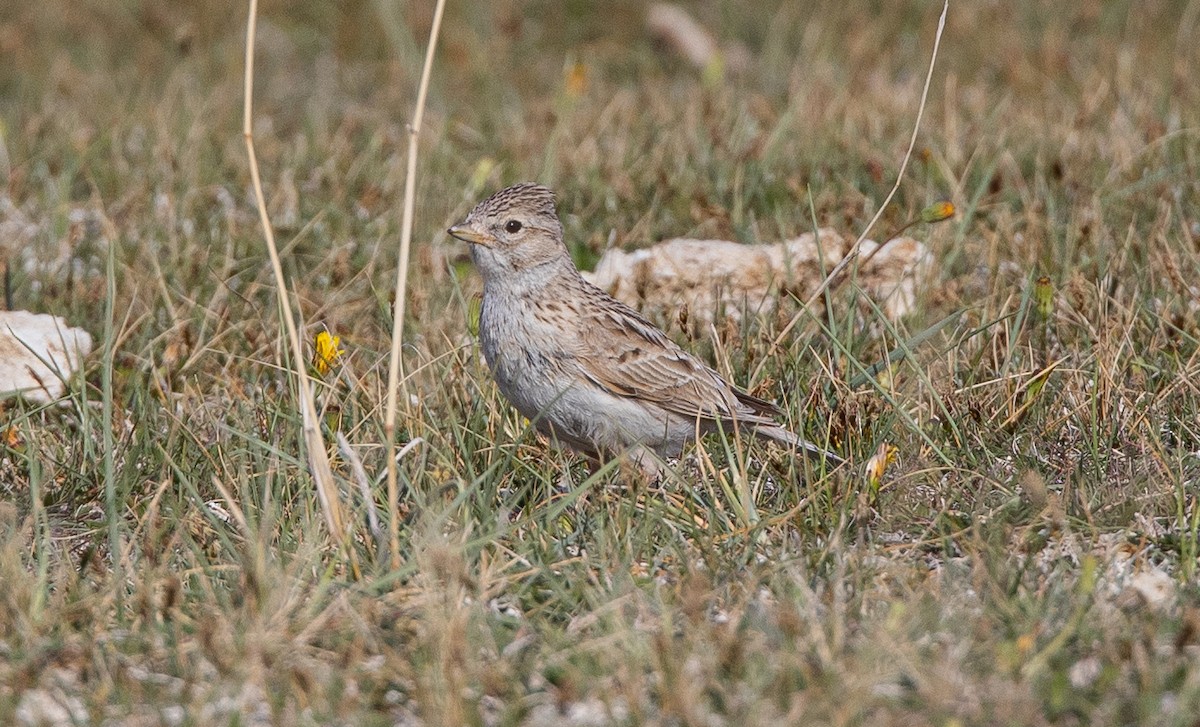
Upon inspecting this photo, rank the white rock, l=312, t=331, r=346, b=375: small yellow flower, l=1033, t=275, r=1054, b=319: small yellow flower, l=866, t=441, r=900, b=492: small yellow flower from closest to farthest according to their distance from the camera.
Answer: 1. l=866, t=441, r=900, b=492: small yellow flower
2. l=312, t=331, r=346, b=375: small yellow flower
3. l=1033, t=275, r=1054, b=319: small yellow flower
4. the white rock

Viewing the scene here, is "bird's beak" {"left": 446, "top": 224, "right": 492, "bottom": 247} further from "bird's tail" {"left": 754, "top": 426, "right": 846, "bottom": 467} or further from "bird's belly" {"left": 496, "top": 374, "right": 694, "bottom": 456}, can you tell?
"bird's tail" {"left": 754, "top": 426, "right": 846, "bottom": 467}

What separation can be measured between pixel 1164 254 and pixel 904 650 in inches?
127

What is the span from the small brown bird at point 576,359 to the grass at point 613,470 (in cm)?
13

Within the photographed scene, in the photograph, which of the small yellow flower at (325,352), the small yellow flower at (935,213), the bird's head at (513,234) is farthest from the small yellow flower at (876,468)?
the small yellow flower at (325,352)

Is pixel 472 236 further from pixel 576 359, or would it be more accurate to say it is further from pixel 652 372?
pixel 652 372

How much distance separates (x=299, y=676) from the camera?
3.22 m

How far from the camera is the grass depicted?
328 cm

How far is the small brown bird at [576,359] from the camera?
477 centimetres

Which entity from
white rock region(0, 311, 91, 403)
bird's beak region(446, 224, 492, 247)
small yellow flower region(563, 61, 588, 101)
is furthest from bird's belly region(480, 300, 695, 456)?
small yellow flower region(563, 61, 588, 101)

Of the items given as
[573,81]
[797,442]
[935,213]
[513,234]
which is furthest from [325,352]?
[573,81]

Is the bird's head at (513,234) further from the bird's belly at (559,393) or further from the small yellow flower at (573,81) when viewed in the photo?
the small yellow flower at (573,81)

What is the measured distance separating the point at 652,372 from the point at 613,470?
340 mm

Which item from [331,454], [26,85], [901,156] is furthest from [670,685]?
[26,85]

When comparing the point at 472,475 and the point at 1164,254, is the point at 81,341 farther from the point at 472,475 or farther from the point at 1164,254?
the point at 1164,254
